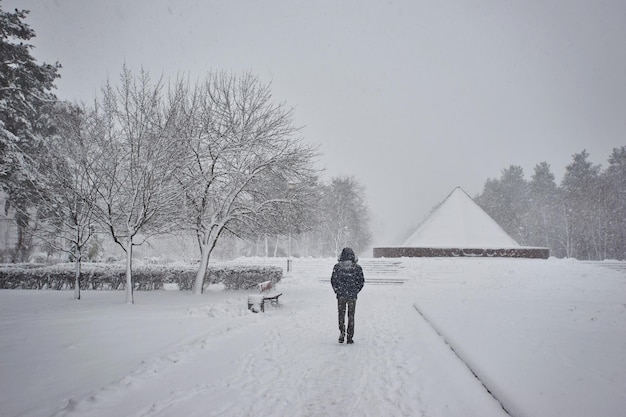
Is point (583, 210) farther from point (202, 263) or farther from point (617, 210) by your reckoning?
point (202, 263)

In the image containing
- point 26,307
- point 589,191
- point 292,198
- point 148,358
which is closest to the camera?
point 148,358

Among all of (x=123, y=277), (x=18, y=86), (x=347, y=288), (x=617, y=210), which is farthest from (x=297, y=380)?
(x=617, y=210)

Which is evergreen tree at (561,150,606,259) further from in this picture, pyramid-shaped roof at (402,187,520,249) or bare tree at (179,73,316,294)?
bare tree at (179,73,316,294)

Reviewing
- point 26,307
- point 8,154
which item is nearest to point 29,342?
point 26,307

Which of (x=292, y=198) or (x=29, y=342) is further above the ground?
(x=292, y=198)

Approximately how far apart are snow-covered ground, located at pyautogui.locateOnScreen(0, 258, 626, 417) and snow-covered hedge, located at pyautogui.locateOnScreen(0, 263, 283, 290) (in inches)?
242

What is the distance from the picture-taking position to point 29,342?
6.06m

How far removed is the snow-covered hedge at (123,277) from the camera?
16516mm

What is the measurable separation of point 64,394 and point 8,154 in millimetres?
14094

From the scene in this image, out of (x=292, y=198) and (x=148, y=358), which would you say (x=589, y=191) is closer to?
(x=292, y=198)

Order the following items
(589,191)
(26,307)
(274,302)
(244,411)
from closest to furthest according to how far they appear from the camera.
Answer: (244,411)
(26,307)
(274,302)
(589,191)

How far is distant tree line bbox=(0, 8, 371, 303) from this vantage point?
37.8 ft

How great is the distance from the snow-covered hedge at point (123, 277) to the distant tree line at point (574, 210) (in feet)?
129

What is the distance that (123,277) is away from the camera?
55.1 feet
